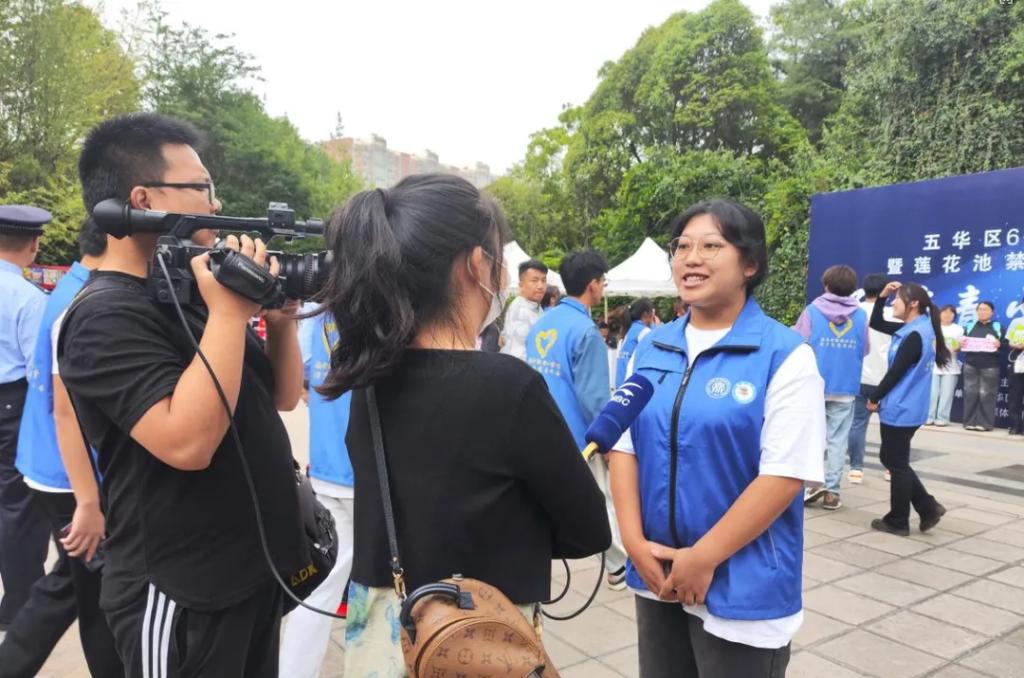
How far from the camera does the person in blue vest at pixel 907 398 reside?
468 centimetres

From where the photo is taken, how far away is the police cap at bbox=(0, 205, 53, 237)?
3244mm

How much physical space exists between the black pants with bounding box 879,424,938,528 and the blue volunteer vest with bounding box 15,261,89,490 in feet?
15.7

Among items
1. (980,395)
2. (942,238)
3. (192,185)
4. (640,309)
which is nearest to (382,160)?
(942,238)

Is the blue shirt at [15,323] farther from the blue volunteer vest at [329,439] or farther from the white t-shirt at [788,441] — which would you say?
the white t-shirt at [788,441]

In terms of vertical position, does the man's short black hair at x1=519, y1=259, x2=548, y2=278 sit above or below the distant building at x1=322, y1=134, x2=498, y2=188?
below

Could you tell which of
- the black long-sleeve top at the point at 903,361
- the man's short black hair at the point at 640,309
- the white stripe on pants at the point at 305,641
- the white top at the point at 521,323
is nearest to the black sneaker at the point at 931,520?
the black long-sleeve top at the point at 903,361

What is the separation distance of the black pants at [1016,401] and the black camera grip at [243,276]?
1043 cm

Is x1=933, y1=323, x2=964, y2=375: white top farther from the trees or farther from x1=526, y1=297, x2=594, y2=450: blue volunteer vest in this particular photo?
the trees

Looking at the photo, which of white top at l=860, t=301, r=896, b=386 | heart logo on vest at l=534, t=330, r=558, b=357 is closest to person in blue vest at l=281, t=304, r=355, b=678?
heart logo on vest at l=534, t=330, r=558, b=357

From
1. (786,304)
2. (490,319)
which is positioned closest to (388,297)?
(490,319)

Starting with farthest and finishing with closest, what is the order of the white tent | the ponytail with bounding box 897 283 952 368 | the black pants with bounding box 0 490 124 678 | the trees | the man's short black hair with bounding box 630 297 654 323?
the trees → the white tent → the man's short black hair with bounding box 630 297 654 323 → the ponytail with bounding box 897 283 952 368 → the black pants with bounding box 0 490 124 678

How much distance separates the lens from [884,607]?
3689 millimetres

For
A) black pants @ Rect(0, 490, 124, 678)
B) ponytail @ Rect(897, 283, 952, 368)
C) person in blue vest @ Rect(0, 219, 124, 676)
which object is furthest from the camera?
ponytail @ Rect(897, 283, 952, 368)

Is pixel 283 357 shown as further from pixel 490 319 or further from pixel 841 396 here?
pixel 841 396
